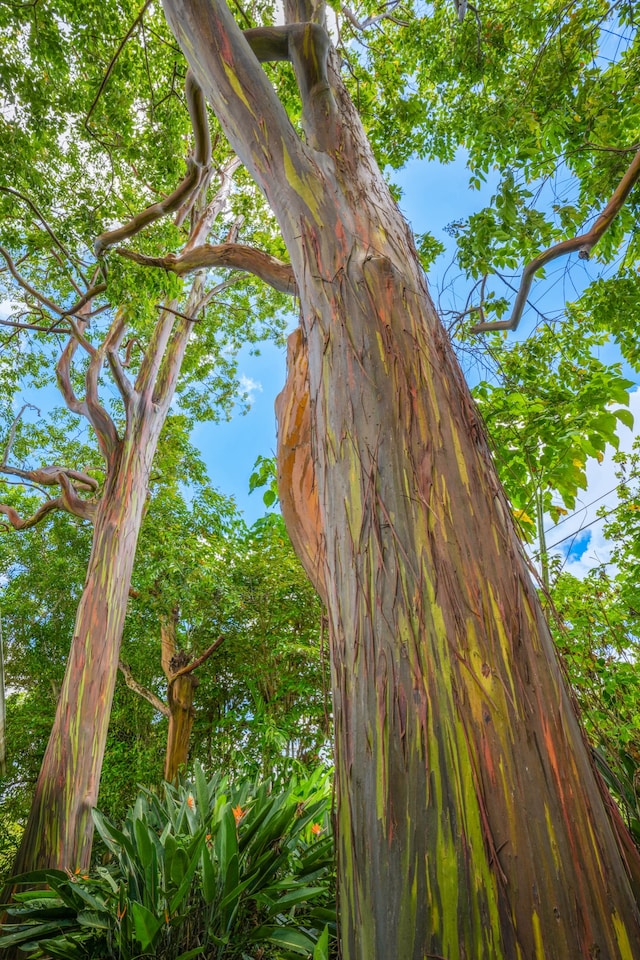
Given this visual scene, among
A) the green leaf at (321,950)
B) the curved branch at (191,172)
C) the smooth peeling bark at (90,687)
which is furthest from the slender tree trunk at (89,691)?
the green leaf at (321,950)

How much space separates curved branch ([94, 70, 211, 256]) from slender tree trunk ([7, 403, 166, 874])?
2036 mm

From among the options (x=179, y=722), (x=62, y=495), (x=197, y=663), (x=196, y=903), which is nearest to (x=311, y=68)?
(x=196, y=903)

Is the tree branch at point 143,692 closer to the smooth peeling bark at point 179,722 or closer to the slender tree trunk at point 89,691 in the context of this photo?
the smooth peeling bark at point 179,722

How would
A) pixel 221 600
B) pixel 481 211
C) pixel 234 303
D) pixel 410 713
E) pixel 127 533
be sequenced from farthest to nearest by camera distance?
pixel 234 303 < pixel 221 600 < pixel 127 533 < pixel 481 211 < pixel 410 713

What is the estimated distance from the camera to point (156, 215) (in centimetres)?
372

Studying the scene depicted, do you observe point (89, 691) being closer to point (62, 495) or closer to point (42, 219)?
point (62, 495)

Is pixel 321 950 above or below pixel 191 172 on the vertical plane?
below

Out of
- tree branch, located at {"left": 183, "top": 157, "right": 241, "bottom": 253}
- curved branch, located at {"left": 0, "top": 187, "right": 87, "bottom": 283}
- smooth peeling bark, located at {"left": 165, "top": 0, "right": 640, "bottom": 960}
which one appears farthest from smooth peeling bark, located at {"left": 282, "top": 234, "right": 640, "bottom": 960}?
tree branch, located at {"left": 183, "top": 157, "right": 241, "bottom": 253}

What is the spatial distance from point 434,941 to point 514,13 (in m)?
5.43

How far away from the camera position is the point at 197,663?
20.0 feet

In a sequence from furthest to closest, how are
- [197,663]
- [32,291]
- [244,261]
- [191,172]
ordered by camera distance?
[197,663] < [32,291] < [191,172] < [244,261]

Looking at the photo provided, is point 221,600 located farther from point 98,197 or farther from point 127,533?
point 98,197

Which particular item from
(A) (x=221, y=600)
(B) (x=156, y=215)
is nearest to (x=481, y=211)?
(B) (x=156, y=215)

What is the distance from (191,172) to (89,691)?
13.1ft
